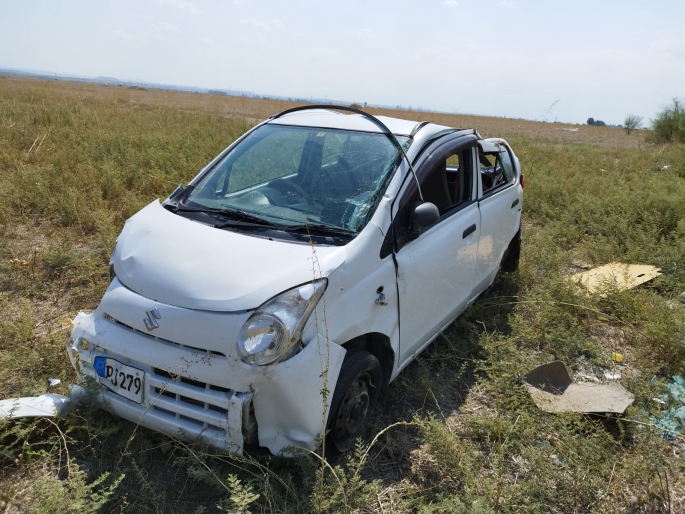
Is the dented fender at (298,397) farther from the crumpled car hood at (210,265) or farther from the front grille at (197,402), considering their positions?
the crumpled car hood at (210,265)

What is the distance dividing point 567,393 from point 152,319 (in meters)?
2.75

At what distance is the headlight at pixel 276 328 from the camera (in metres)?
2.20

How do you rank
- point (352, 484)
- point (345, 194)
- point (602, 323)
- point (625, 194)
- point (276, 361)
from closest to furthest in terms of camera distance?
1. point (276, 361)
2. point (352, 484)
3. point (345, 194)
4. point (602, 323)
5. point (625, 194)

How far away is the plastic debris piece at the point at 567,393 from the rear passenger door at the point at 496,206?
2.91ft

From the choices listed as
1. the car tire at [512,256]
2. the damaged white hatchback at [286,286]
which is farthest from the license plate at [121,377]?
the car tire at [512,256]

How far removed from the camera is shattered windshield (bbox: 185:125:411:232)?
2.95m

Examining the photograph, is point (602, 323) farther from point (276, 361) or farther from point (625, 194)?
point (625, 194)

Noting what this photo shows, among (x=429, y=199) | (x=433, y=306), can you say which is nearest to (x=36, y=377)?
(x=433, y=306)

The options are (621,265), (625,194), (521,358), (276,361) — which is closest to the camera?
(276,361)

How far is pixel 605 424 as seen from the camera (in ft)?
10.4

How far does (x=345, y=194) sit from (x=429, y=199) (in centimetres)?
69

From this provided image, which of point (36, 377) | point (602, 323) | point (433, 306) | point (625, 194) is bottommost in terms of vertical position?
point (36, 377)

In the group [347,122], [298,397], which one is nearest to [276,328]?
[298,397]

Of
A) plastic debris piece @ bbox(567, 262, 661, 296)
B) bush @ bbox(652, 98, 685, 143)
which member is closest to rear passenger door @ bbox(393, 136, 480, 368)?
plastic debris piece @ bbox(567, 262, 661, 296)
